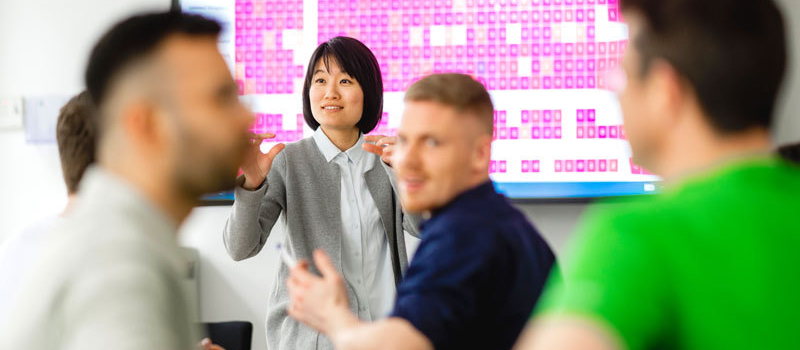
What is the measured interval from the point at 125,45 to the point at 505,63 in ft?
7.15

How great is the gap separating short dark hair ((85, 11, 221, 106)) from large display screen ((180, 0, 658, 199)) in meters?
2.03

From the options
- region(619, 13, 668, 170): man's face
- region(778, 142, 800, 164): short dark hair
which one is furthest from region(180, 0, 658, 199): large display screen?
region(619, 13, 668, 170): man's face

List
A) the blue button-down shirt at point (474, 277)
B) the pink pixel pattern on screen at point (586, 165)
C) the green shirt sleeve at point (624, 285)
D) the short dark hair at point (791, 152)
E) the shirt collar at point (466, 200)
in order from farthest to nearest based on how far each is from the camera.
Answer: the pink pixel pattern on screen at point (586, 165) → the shirt collar at point (466, 200) → the blue button-down shirt at point (474, 277) → the short dark hair at point (791, 152) → the green shirt sleeve at point (624, 285)

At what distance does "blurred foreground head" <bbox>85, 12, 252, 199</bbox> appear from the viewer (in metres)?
1.05

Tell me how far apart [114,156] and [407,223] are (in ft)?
4.35

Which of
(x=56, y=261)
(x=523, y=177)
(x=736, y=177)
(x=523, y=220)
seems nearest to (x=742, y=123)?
(x=736, y=177)

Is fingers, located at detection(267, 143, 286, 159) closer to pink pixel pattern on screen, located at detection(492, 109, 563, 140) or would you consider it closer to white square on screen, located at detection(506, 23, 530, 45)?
pink pixel pattern on screen, located at detection(492, 109, 563, 140)

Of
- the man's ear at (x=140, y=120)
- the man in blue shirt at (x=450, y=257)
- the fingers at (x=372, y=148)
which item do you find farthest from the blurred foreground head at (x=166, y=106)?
the fingers at (x=372, y=148)

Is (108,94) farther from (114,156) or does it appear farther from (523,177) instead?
(523,177)

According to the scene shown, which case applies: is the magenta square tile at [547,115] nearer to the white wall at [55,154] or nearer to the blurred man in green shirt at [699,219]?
the white wall at [55,154]

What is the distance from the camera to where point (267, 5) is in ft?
10.4

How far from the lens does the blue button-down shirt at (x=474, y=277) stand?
1163 millimetres

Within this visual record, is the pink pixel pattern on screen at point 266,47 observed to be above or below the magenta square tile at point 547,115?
above

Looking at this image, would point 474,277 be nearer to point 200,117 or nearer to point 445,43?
point 200,117
